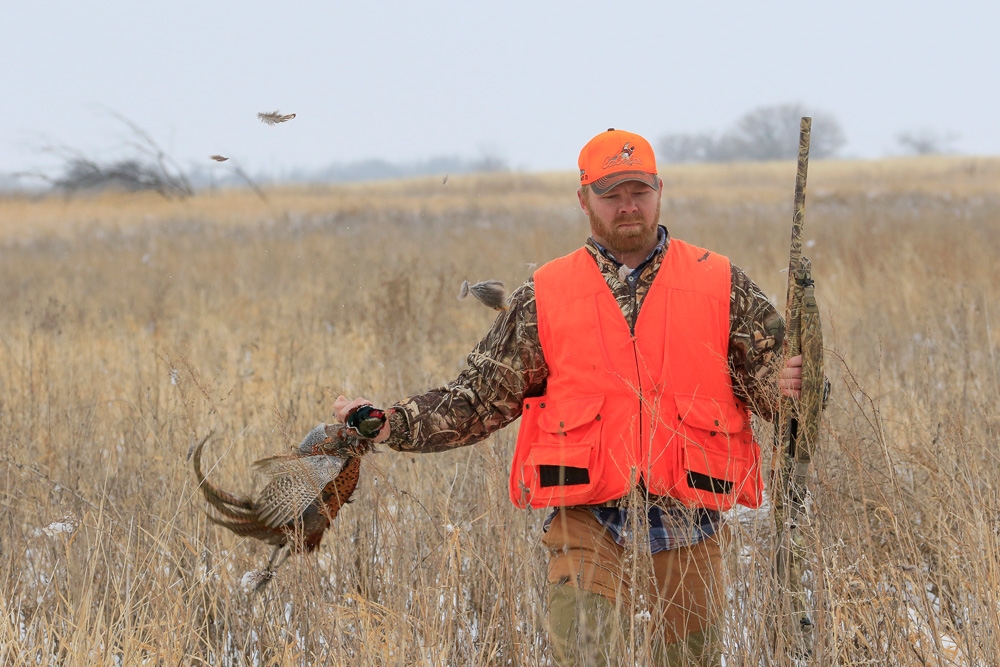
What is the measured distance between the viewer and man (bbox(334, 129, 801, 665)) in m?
2.57

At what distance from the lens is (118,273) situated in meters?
12.4

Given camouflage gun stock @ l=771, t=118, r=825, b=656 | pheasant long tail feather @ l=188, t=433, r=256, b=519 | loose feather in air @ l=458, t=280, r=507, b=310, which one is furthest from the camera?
loose feather in air @ l=458, t=280, r=507, b=310

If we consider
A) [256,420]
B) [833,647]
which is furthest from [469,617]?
[256,420]

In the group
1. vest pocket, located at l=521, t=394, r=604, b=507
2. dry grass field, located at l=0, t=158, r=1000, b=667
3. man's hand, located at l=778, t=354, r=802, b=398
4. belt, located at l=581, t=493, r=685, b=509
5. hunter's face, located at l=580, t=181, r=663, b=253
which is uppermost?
hunter's face, located at l=580, t=181, r=663, b=253

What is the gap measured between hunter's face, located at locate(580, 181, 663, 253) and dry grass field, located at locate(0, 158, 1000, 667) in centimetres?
68

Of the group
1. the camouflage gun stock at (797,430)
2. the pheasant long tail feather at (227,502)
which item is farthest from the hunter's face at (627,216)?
the pheasant long tail feather at (227,502)

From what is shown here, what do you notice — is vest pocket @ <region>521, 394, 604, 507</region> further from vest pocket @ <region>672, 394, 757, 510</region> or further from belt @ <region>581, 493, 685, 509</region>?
vest pocket @ <region>672, 394, 757, 510</region>

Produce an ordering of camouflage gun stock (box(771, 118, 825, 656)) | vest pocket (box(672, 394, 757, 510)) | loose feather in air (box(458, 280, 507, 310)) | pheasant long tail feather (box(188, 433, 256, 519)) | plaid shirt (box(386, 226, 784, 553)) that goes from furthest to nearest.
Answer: loose feather in air (box(458, 280, 507, 310)) < pheasant long tail feather (box(188, 433, 256, 519)) < plaid shirt (box(386, 226, 784, 553)) < vest pocket (box(672, 394, 757, 510)) < camouflage gun stock (box(771, 118, 825, 656))

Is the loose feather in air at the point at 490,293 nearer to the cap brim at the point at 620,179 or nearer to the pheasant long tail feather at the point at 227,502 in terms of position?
the cap brim at the point at 620,179

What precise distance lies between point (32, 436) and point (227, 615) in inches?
79.4

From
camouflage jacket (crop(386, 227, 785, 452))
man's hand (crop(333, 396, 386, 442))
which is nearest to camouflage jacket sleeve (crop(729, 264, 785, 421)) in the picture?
camouflage jacket (crop(386, 227, 785, 452))

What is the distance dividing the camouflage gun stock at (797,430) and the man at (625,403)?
0.17ft

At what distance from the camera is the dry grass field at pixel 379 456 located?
2568 millimetres

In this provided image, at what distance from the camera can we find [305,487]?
2.74 meters
